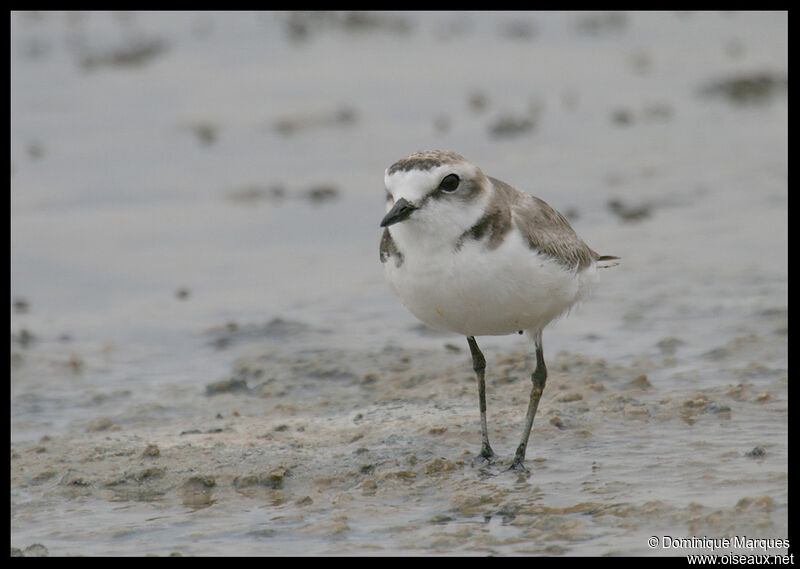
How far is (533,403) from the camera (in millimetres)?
6863

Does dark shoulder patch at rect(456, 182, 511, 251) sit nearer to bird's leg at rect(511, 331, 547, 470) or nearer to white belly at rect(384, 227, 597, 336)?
white belly at rect(384, 227, 597, 336)

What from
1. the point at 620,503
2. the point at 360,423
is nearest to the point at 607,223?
the point at 360,423

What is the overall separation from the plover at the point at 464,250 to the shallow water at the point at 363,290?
2.94ft

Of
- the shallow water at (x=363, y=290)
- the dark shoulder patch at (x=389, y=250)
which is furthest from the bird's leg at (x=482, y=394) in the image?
the dark shoulder patch at (x=389, y=250)

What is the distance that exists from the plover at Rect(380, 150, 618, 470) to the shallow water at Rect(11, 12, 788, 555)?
90 cm

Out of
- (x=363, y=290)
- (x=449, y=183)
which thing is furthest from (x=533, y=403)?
(x=363, y=290)

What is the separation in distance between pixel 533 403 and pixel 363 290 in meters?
4.19

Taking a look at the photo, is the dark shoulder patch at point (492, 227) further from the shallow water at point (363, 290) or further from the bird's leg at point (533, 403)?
the shallow water at point (363, 290)

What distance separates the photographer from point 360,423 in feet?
24.7

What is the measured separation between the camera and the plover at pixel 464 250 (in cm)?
594

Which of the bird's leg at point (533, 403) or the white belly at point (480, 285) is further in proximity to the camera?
the bird's leg at point (533, 403)

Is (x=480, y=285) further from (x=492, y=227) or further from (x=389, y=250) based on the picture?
(x=389, y=250)
